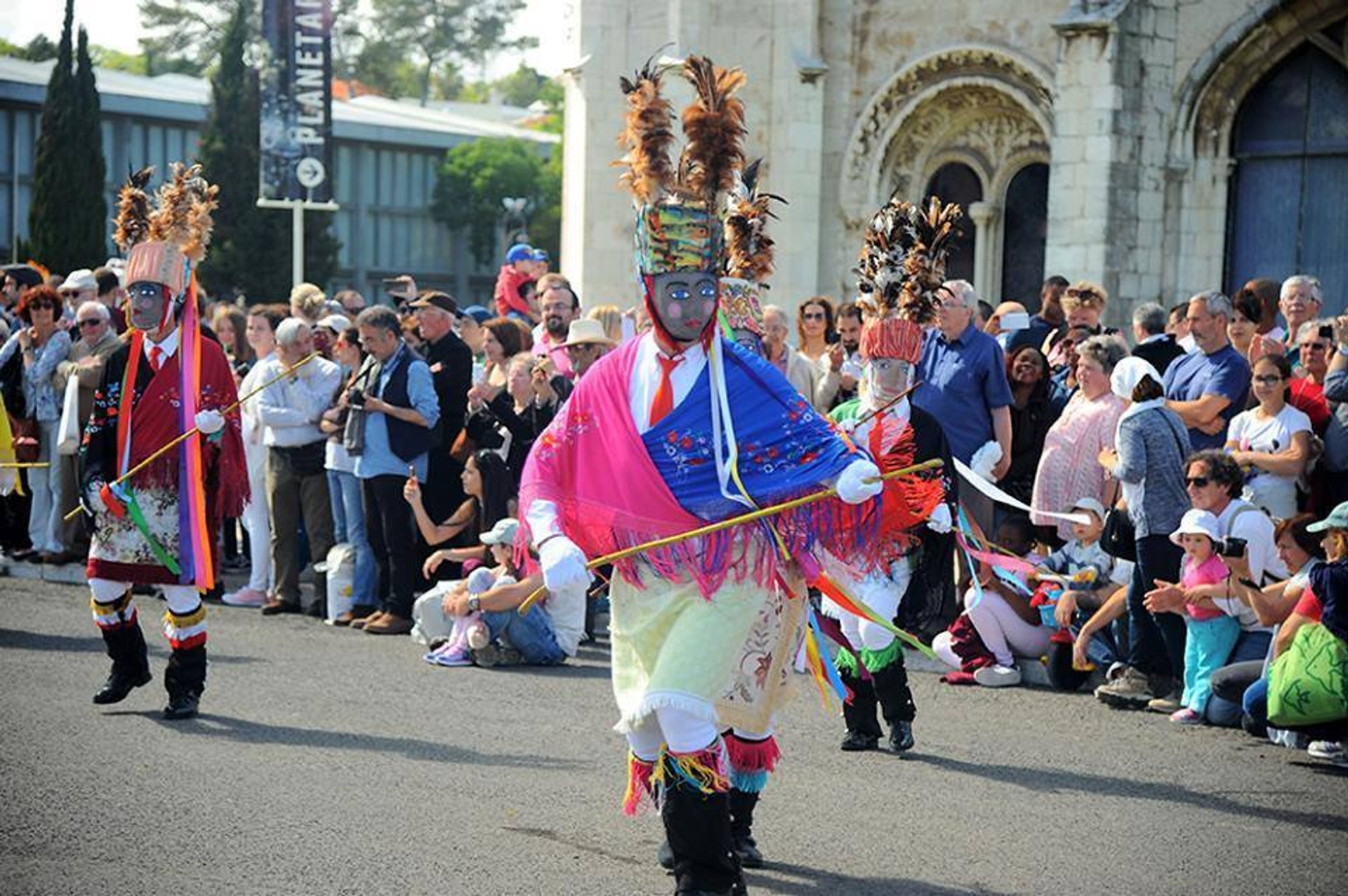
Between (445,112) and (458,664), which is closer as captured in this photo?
(458,664)

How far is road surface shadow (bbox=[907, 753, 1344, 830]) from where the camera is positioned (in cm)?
737

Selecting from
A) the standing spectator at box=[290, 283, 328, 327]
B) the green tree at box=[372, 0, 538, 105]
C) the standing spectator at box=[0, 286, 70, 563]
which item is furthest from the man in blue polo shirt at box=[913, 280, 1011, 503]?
the green tree at box=[372, 0, 538, 105]

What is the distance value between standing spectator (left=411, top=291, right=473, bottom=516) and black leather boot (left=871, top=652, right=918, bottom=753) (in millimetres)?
4784

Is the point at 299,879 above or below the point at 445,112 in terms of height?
below

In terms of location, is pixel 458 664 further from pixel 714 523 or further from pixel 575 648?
pixel 714 523

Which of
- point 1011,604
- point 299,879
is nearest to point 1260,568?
point 1011,604

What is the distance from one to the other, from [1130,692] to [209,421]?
482cm

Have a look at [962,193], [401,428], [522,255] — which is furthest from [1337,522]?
[962,193]

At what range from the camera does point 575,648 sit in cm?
1115

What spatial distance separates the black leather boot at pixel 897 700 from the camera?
27.3 ft

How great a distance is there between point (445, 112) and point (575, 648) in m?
61.9

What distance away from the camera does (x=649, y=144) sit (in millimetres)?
6254

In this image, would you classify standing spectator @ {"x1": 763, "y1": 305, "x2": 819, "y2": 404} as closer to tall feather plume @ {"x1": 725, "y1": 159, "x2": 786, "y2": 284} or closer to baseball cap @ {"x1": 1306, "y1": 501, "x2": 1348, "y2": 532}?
baseball cap @ {"x1": 1306, "y1": 501, "x2": 1348, "y2": 532}

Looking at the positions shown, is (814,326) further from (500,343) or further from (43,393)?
(43,393)
